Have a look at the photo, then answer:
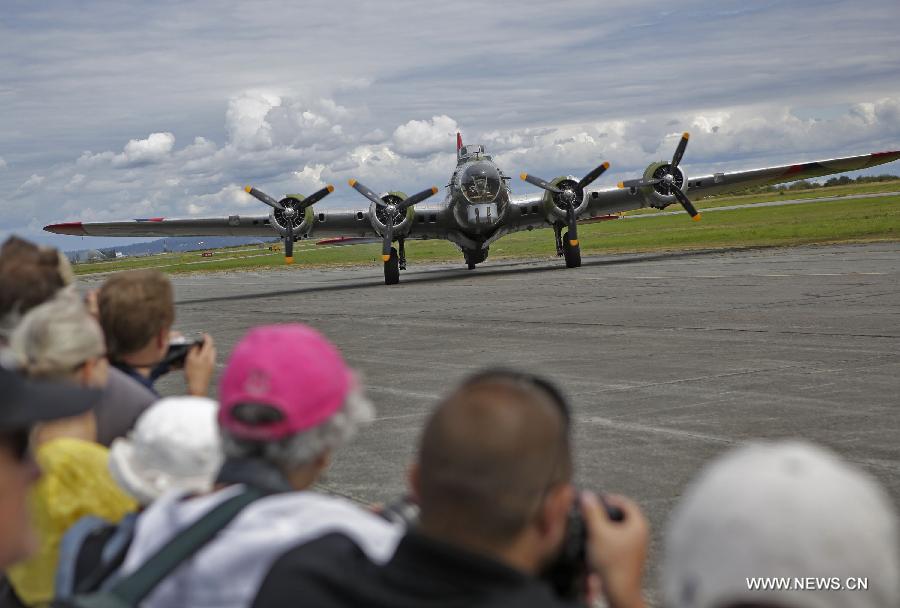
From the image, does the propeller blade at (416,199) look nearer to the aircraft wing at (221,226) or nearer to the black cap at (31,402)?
the aircraft wing at (221,226)

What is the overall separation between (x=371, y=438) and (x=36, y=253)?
470 cm

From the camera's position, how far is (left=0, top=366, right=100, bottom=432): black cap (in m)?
2.36

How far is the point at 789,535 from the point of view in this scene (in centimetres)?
160

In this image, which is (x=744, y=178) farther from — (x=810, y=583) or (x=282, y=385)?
(x=810, y=583)

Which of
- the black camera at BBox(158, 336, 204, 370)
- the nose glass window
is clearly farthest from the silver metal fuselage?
the black camera at BBox(158, 336, 204, 370)

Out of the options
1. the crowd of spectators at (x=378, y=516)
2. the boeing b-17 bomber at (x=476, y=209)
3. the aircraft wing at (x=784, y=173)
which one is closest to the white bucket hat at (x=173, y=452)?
the crowd of spectators at (x=378, y=516)

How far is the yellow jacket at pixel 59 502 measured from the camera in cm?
360

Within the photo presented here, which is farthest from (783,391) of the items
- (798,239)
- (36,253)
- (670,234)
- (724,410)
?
(670,234)

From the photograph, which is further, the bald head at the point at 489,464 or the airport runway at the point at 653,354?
the airport runway at the point at 653,354

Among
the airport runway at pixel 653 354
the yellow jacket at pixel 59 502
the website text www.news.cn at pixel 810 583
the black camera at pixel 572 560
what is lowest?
the airport runway at pixel 653 354

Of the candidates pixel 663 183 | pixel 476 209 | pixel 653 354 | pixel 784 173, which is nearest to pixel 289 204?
pixel 476 209

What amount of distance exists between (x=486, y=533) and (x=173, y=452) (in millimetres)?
1525

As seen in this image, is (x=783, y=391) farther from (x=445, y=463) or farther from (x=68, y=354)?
(x=445, y=463)

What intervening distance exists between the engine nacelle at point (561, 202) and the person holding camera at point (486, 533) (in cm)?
3622
